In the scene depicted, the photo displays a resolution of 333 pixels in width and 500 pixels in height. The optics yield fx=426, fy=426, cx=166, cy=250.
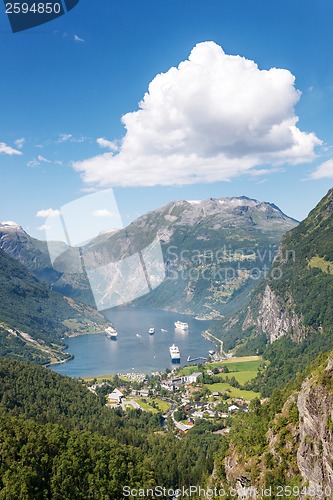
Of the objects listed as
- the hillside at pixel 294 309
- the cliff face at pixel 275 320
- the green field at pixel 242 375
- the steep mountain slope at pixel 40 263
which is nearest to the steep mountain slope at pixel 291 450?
the hillside at pixel 294 309

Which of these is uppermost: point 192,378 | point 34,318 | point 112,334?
point 34,318

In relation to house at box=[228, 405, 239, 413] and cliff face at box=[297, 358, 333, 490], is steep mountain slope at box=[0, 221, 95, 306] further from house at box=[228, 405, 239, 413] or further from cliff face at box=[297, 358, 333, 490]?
cliff face at box=[297, 358, 333, 490]

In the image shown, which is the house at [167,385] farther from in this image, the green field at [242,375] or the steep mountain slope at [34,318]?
the steep mountain slope at [34,318]

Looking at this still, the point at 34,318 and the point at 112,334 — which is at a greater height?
the point at 34,318

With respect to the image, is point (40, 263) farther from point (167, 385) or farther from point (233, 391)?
point (233, 391)

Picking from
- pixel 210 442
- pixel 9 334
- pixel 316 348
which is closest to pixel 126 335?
pixel 9 334

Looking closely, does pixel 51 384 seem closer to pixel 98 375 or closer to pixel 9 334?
pixel 98 375

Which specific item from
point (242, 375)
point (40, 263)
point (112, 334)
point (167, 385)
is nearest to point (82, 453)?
point (167, 385)
